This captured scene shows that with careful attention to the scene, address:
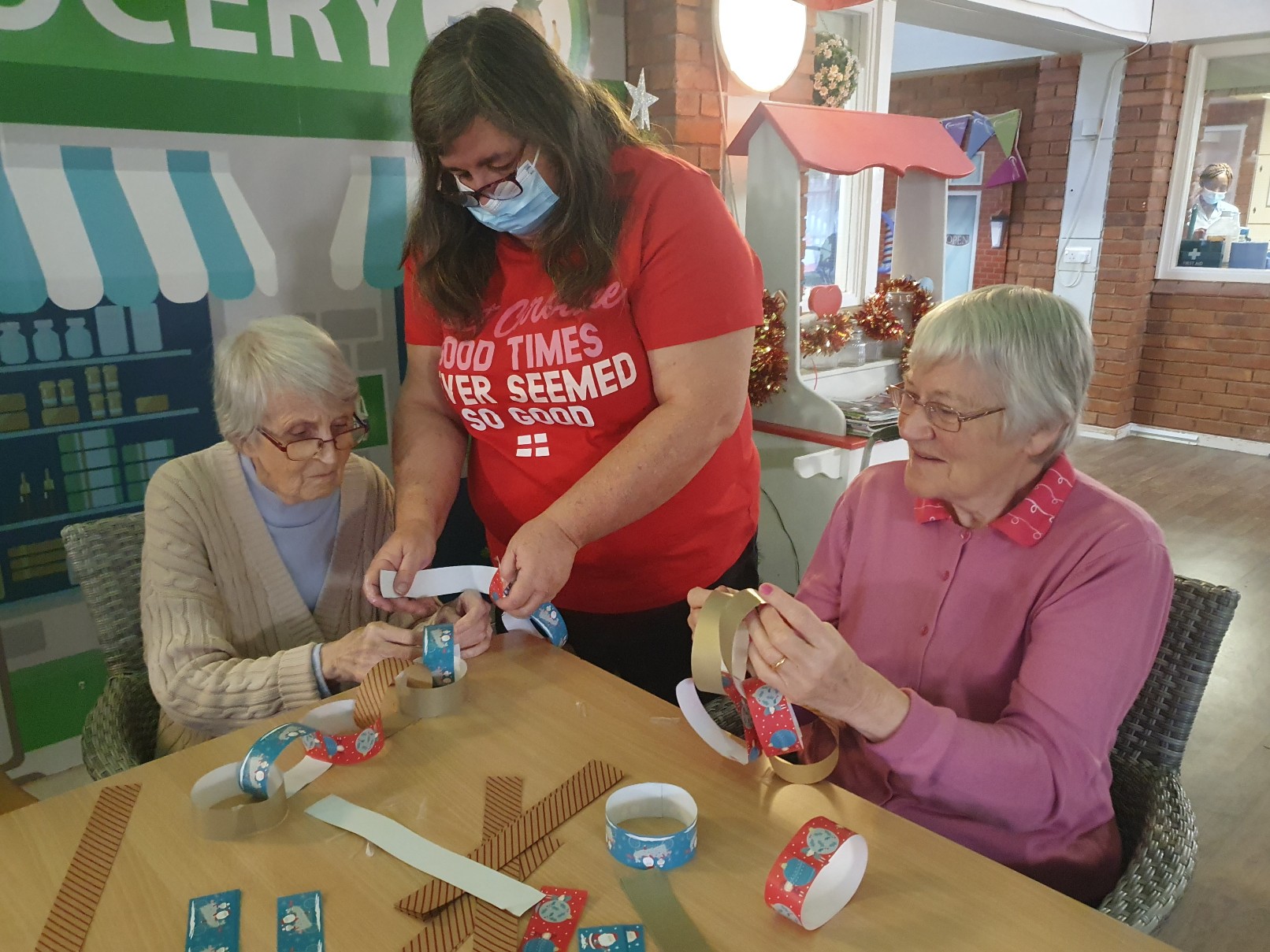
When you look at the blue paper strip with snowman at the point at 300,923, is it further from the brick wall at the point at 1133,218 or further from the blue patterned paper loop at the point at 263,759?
the brick wall at the point at 1133,218

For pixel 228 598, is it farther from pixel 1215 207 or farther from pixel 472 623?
pixel 1215 207

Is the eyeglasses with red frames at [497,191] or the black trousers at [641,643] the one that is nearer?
the eyeglasses with red frames at [497,191]

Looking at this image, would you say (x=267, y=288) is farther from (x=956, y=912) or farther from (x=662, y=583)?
(x=956, y=912)

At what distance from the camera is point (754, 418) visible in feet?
11.3

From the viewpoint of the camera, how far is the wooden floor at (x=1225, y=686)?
7.18 ft

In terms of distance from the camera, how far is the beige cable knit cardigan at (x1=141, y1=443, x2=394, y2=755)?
145 cm

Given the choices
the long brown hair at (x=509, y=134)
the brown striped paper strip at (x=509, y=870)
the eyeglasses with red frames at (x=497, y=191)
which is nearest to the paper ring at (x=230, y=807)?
Result: the brown striped paper strip at (x=509, y=870)

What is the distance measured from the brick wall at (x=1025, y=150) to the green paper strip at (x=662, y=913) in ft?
21.9

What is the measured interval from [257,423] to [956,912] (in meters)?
1.30

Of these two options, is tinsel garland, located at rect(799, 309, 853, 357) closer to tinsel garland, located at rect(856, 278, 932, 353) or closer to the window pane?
tinsel garland, located at rect(856, 278, 932, 353)

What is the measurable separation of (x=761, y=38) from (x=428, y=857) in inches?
133

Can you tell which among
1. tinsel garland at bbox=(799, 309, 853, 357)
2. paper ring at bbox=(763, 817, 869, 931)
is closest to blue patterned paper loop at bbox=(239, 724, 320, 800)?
paper ring at bbox=(763, 817, 869, 931)

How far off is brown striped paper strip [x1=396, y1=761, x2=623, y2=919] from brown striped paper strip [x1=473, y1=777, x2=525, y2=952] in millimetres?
16

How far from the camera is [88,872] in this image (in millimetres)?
1011
